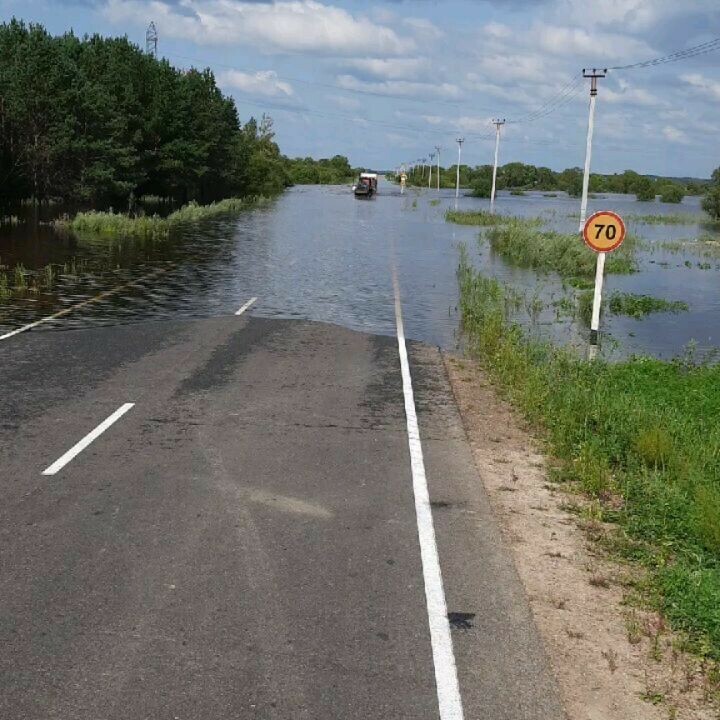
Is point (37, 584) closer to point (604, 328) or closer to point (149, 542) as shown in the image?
point (149, 542)

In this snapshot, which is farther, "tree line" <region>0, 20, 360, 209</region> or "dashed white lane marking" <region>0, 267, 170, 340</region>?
"tree line" <region>0, 20, 360, 209</region>

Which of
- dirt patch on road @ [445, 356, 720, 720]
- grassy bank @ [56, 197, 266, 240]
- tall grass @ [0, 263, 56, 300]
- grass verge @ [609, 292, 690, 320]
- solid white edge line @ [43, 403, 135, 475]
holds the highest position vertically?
grassy bank @ [56, 197, 266, 240]

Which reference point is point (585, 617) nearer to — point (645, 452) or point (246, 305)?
point (645, 452)

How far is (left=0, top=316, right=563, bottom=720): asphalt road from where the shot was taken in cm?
462

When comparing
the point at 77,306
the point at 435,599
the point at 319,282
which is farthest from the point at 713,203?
the point at 435,599

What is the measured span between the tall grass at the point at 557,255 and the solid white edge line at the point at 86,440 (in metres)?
25.5

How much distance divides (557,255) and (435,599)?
32.2m

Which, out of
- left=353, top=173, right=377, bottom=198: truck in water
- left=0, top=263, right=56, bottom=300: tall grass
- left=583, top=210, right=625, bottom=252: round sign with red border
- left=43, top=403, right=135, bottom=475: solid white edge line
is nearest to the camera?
left=43, top=403, right=135, bottom=475: solid white edge line

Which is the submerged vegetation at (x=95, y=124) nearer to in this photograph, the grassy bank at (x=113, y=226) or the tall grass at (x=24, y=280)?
the grassy bank at (x=113, y=226)

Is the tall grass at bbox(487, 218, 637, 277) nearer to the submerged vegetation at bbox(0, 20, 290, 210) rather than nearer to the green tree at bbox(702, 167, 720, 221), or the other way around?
the submerged vegetation at bbox(0, 20, 290, 210)

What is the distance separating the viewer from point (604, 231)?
43.2ft

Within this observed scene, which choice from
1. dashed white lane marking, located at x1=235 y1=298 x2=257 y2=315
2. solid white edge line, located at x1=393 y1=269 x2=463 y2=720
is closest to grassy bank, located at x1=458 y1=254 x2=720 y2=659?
solid white edge line, located at x1=393 y1=269 x2=463 y2=720

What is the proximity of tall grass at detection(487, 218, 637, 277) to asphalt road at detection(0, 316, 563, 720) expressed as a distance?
24517 millimetres

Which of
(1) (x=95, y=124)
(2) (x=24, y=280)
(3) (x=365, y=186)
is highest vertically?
(1) (x=95, y=124)
